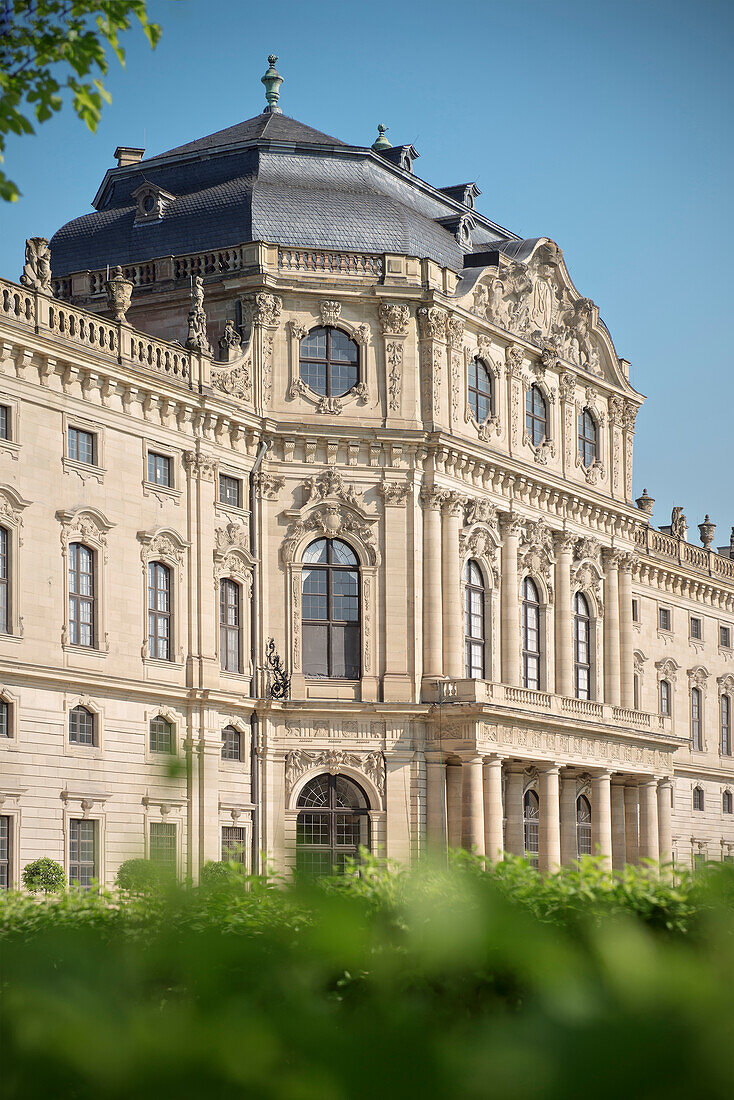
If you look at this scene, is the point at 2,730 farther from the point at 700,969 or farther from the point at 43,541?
the point at 700,969

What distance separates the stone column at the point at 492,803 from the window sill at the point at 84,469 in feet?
48.1

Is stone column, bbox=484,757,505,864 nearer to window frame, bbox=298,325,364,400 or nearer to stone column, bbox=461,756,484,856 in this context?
stone column, bbox=461,756,484,856

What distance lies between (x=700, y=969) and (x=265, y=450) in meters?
42.3

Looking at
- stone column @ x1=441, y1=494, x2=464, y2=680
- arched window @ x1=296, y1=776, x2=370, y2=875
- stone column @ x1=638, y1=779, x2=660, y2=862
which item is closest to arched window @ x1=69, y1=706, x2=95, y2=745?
arched window @ x1=296, y1=776, x2=370, y2=875

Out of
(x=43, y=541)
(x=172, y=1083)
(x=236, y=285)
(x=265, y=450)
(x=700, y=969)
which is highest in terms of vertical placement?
(x=236, y=285)

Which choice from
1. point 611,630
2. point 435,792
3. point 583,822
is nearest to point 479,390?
point 611,630

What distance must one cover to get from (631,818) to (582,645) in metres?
6.51

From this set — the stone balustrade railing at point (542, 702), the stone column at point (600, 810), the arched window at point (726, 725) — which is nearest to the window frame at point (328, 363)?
the stone balustrade railing at point (542, 702)

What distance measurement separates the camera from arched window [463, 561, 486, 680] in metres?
49.5

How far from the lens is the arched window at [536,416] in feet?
177

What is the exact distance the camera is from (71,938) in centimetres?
495

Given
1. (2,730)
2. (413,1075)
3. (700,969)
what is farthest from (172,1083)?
(2,730)

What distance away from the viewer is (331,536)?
155 feet

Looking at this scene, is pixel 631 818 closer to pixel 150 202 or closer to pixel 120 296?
pixel 150 202
